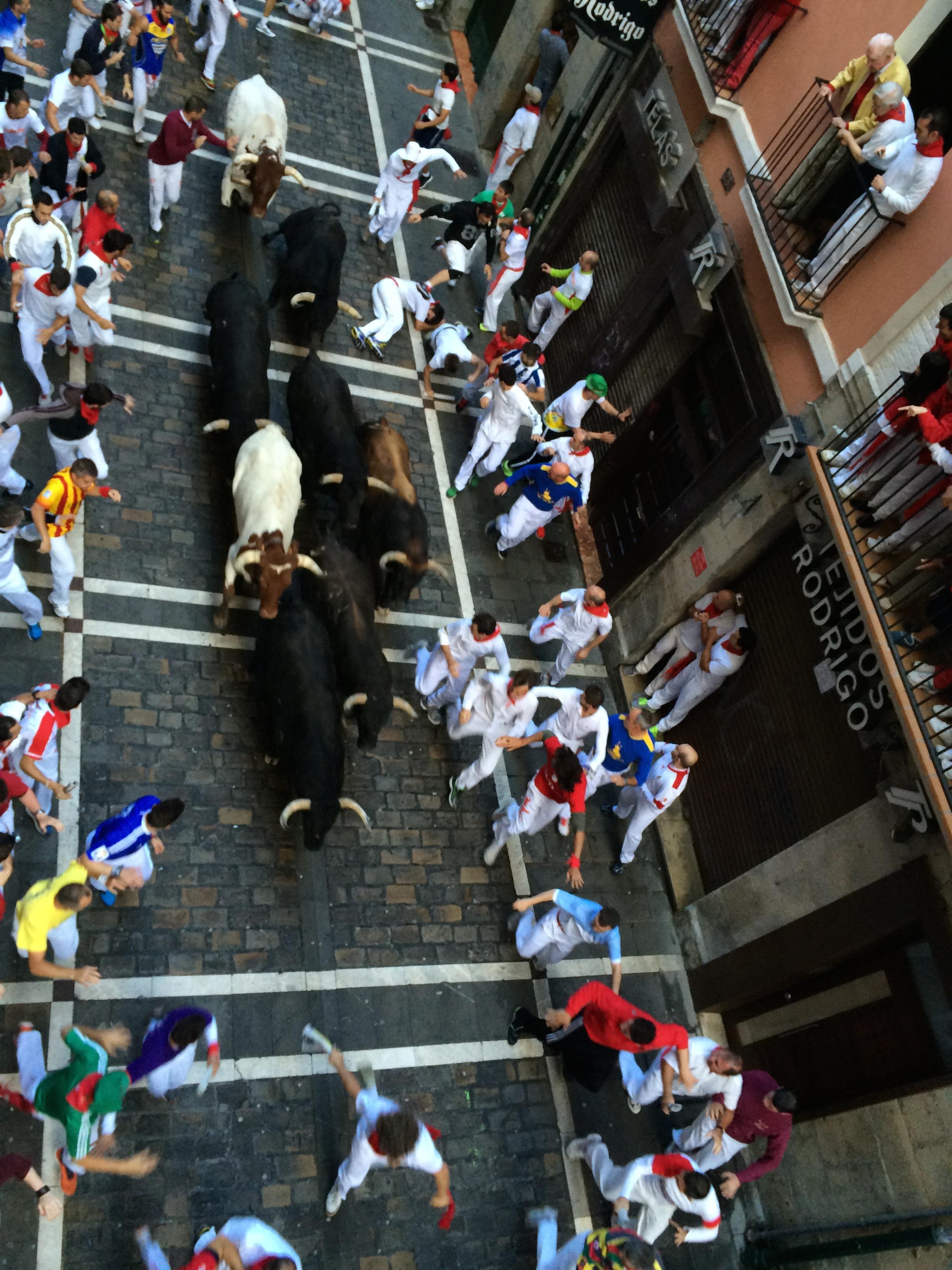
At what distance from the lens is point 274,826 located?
8930 millimetres

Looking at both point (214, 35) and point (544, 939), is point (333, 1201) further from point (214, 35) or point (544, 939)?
point (214, 35)

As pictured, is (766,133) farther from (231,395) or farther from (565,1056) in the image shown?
(565,1056)

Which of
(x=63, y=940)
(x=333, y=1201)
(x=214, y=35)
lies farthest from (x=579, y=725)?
(x=214, y=35)

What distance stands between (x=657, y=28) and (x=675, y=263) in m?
3.45

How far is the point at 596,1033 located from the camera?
7785 millimetres

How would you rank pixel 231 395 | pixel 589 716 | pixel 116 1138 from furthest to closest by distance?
pixel 231 395 < pixel 589 716 < pixel 116 1138

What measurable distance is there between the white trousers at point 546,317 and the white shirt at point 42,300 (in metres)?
6.20

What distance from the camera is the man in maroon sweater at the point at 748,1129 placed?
7.59 m

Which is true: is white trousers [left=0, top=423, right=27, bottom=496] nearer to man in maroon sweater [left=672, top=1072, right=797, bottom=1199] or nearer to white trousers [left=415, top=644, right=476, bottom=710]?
white trousers [left=415, top=644, right=476, bottom=710]

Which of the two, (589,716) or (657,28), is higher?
(657,28)

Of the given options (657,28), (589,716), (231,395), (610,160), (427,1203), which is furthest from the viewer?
(610,160)

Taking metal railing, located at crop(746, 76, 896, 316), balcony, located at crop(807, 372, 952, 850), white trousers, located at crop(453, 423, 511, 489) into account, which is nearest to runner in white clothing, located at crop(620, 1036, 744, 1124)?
balcony, located at crop(807, 372, 952, 850)

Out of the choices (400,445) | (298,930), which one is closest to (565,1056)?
(298,930)

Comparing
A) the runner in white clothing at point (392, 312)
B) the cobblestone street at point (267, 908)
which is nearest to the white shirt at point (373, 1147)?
the cobblestone street at point (267, 908)
